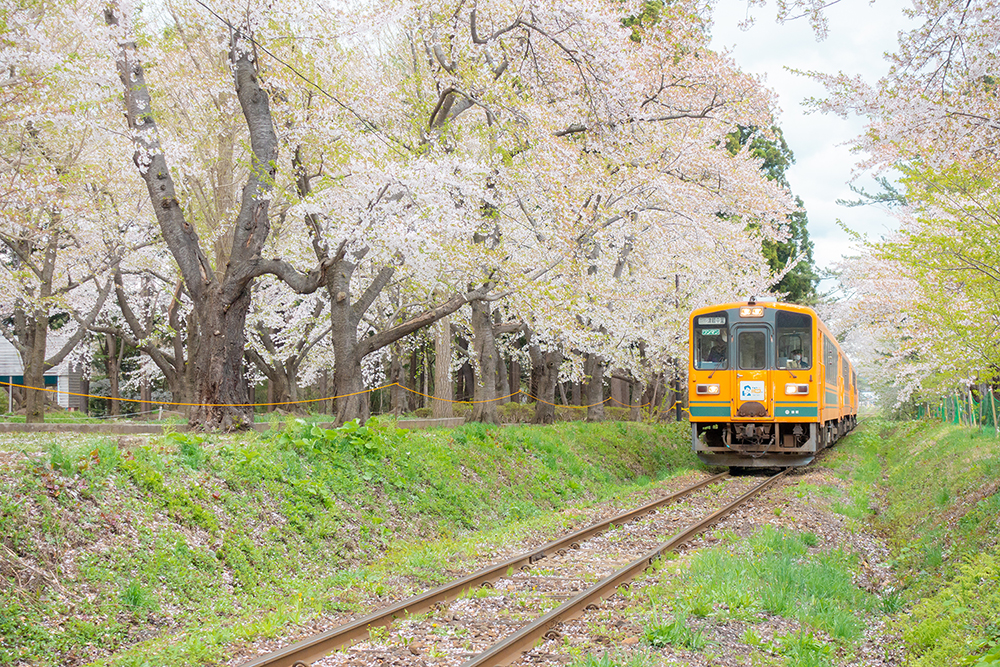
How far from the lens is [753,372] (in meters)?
14.8

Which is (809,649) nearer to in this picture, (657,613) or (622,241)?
(657,613)

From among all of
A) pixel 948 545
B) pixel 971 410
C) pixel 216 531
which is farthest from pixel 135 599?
pixel 971 410

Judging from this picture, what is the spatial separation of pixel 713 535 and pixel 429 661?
5148mm

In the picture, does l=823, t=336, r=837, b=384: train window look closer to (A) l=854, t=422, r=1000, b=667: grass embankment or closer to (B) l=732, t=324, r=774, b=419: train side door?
(B) l=732, t=324, r=774, b=419: train side door

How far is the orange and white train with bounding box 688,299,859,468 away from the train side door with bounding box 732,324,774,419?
0.02 meters

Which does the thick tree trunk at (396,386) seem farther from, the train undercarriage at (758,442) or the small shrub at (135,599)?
the small shrub at (135,599)

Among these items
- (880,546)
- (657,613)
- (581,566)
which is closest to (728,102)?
(880,546)

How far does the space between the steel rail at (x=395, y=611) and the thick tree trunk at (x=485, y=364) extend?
654 centimetres

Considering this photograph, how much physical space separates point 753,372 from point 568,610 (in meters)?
10.0

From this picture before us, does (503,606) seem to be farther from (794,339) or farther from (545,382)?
(545,382)

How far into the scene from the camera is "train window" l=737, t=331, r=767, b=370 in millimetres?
14812

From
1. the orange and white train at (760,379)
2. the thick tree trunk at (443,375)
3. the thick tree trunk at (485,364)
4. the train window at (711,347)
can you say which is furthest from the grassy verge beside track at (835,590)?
the thick tree trunk at (443,375)

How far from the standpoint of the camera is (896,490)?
535 inches

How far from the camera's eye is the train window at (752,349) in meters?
14.8
